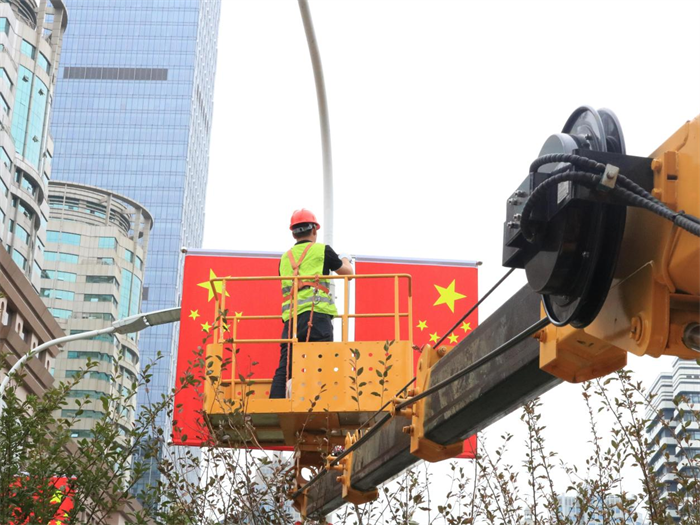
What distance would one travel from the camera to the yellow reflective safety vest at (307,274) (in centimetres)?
875

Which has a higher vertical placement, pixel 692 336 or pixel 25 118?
pixel 25 118

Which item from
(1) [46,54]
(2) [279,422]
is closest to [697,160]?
(2) [279,422]

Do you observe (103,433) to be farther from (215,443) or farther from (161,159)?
(161,159)

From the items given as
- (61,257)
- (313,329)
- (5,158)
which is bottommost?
(313,329)

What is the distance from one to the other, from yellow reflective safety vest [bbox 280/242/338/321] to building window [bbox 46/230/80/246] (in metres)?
106

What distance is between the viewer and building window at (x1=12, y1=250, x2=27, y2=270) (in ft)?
229

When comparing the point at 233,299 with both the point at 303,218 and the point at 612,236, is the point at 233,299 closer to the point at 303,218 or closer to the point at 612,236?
the point at 303,218

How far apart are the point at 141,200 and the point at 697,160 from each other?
146m

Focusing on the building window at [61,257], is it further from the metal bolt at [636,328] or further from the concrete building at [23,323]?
the metal bolt at [636,328]

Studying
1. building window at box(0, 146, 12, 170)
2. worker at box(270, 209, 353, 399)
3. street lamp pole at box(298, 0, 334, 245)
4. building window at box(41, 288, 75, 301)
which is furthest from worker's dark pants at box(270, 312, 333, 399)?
building window at box(41, 288, 75, 301)

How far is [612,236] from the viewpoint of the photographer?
2.64 m

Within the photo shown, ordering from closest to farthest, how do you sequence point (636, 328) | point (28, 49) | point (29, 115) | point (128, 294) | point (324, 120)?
point (636, 328) < point (324, 120) < point (28, 49) < point (29, 115) < point (128, 294)

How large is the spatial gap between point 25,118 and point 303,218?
207 feet

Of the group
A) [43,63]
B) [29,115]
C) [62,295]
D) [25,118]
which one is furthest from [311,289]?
[62,295]
